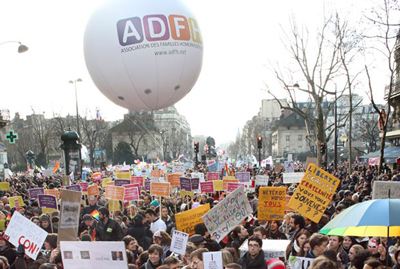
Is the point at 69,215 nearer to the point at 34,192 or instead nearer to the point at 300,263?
the point at 300,263

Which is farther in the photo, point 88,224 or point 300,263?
point 88,224

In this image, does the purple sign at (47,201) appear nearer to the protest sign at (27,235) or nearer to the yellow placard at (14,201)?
the yellow placard at (14,201)

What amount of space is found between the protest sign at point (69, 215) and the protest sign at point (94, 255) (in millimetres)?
2536

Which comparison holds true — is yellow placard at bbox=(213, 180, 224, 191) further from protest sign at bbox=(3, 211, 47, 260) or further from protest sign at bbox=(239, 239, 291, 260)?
protest sign at bbox=(3, 211, 47, 260)

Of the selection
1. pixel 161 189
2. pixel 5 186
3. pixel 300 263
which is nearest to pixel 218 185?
pixel 161 189

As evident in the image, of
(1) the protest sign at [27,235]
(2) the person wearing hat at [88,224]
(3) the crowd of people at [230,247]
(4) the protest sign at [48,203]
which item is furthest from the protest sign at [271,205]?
(4) the protest sign at [48,203]

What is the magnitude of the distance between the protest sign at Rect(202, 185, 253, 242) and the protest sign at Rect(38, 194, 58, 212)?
564 cm

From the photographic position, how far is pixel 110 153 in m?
Answer: 86.9

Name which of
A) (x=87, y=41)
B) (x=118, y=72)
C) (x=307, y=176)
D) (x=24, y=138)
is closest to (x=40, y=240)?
(x=118, y=72)

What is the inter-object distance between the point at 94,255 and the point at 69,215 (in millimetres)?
2935

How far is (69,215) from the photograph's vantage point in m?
7.20

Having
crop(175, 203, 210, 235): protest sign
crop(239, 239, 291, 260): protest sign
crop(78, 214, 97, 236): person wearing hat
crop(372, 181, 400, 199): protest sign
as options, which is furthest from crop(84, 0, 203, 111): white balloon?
crop(372, 181, 400, 199): protest sign

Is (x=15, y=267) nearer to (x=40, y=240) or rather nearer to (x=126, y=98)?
(x=40, y=240)

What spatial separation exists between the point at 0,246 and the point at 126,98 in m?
3.82
